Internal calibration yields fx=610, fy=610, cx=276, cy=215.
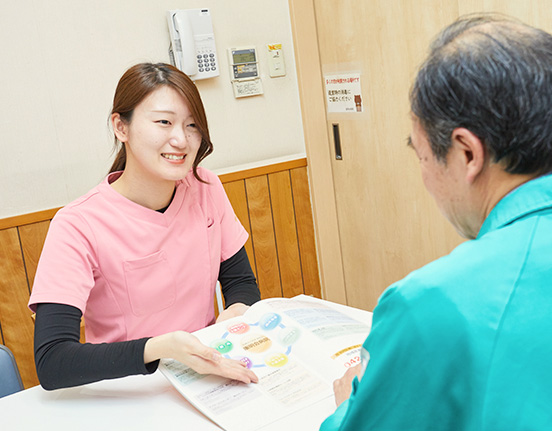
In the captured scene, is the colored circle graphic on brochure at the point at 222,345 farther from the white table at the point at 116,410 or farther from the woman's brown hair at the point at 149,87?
the woman's brown hair at the point at 149,87

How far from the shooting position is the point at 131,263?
63.4 inches

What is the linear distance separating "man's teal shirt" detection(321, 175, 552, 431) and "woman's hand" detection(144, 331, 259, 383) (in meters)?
0.59

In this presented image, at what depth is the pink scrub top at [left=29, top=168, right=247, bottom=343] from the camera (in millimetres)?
1491

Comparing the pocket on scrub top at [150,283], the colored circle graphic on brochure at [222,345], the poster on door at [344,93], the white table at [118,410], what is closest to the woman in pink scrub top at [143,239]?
the pocket on scrub top at [150,283]

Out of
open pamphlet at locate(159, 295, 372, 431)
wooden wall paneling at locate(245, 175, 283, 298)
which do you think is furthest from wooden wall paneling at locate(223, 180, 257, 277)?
open pamphlet at locate(159, 295, 372, 431)

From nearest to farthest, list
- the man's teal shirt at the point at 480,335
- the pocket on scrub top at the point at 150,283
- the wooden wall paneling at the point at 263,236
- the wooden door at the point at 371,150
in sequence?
the man's teal shirt at the point at 480,335
the pocket on scrub top at the point at 150,283
the wooden door at the point at 371,150
the wooden wall paneling at the point at 263,236

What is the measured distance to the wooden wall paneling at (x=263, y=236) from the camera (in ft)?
9.91

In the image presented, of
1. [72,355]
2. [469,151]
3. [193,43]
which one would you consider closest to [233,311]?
[72,355]

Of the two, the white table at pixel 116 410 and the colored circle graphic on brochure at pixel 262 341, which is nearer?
the white table at pixel 116 410

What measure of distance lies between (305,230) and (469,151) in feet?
8.19

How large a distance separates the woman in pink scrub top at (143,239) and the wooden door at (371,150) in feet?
3.82

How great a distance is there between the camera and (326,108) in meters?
3.13

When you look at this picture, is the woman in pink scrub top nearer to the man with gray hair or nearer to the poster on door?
the man with gray hair

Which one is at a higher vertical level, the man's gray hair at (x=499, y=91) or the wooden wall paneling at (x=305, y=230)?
the man's gray hair at (x=499, y=91)
